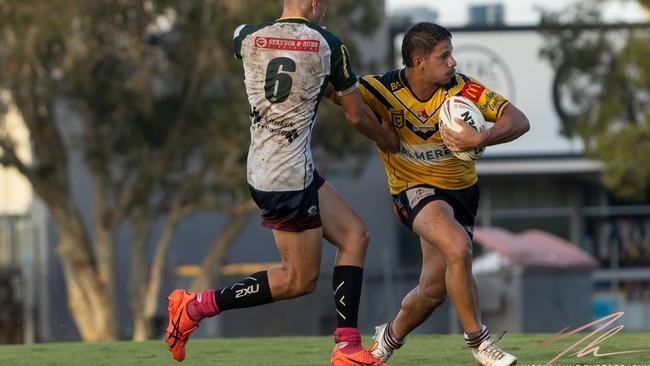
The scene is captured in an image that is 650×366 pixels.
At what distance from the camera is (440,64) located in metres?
8.35

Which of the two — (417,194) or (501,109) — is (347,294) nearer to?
(417,194)

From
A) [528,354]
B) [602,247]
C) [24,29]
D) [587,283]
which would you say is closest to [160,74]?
[24,29]

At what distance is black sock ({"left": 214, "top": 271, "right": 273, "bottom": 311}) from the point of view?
815cm

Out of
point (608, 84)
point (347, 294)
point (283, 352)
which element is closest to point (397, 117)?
point (347, 294)

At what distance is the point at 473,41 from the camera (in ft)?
119

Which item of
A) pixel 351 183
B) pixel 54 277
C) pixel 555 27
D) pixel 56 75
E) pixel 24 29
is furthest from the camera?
pixel 351 183

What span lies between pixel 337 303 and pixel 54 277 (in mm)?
27880

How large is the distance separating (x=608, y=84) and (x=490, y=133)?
2295cm

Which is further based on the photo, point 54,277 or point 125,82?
point 54,277

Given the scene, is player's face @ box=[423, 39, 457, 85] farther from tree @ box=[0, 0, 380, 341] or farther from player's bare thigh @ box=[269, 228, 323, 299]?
tree @ box=[0, 0, 380, 341]

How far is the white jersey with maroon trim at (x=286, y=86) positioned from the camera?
774cm

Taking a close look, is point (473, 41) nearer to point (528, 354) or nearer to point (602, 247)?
point (602, 247)

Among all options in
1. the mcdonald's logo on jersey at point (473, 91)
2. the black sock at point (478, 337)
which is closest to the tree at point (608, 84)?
the mcdonald's logo on jersey at point (473, 91)

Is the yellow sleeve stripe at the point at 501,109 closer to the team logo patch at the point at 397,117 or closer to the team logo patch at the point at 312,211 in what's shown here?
the team logo patch at the point at 397,117
